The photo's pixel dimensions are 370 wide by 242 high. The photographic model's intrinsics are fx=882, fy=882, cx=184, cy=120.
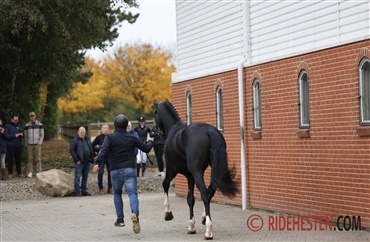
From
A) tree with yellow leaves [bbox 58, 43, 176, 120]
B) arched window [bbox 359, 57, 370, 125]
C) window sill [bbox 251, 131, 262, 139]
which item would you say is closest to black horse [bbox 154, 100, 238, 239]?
arched window [bbox 359, 57, 370, 125]

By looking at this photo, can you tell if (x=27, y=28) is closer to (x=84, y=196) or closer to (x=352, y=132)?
(x=84, y=196)

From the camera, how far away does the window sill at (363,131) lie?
14414 millimetres

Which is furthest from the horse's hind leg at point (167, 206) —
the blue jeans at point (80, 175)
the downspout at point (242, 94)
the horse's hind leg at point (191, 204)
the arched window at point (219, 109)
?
the blue jeans at point (80, 175)

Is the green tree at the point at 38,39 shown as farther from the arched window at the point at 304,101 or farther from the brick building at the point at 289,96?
the arched window at the point at 304,101

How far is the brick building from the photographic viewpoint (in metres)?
15.0

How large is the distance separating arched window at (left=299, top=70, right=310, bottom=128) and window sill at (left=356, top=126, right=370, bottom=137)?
2198mm

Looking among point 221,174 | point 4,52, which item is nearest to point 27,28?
point 4,52

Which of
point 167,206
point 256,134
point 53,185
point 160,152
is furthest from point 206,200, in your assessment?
point 160,152

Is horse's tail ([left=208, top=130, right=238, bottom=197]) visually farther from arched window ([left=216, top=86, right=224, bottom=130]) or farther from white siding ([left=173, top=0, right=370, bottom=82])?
arched window ([left=216, top=86, right=224, bottom=130])

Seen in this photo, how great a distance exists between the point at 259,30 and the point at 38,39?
13540 millimetres

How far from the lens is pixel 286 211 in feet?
57.9

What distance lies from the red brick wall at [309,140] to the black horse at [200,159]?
1.26 meters

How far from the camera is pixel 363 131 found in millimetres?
14562

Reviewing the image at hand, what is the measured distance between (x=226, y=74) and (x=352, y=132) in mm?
5789
